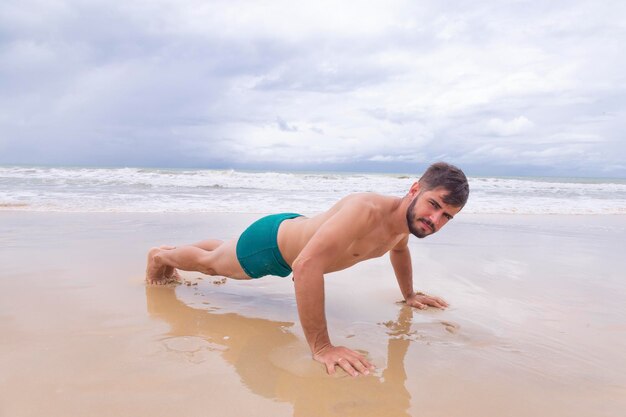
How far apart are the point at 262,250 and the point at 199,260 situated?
0.68m

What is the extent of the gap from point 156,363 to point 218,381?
0.40m

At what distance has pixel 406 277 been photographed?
12.0ft

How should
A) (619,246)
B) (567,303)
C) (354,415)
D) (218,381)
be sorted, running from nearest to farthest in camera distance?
1. (354,415)
2. (218,381)
3. (567,303)
4. (619,246)

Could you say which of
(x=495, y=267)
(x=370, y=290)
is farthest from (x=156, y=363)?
(x=495, y=267)

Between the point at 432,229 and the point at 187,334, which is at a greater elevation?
the point at 432,229

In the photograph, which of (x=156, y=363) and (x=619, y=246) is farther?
(x=619, y=246)

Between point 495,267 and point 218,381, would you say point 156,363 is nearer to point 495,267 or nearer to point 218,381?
point 218,381

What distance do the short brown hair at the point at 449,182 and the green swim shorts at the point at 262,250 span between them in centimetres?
116

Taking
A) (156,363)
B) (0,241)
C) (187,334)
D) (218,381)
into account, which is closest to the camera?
(218,381)

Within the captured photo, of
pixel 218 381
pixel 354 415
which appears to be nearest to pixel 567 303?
pixel 354 415

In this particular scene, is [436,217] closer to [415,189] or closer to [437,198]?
[437,198]

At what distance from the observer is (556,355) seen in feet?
8.75

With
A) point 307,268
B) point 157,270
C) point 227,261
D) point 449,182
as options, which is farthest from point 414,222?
point 157,270

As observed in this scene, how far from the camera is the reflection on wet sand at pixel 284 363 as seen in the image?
6.73ft
